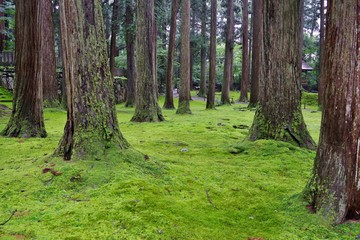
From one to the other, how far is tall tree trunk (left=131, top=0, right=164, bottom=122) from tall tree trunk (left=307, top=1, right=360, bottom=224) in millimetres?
8199

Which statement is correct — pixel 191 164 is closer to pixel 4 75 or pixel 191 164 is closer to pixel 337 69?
pixel 337 69

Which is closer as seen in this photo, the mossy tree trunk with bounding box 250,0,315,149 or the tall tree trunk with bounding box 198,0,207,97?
the mossy tree trunk with bounding box 250,0,315,149

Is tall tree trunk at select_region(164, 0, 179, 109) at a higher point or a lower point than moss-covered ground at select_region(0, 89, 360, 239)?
A: higher

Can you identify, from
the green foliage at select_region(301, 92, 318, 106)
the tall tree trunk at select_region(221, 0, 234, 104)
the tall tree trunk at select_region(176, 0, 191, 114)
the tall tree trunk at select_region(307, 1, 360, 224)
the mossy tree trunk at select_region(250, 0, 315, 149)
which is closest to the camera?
the tall tree trunk at select_region(307, 1, 360, 224)

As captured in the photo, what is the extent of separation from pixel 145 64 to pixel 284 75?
5.82 metres

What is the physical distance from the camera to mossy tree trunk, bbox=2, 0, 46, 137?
21.5 ft

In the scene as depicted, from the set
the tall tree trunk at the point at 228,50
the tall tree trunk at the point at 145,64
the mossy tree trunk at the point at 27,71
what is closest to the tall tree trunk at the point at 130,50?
the tall tree trunk at the point at 228,50

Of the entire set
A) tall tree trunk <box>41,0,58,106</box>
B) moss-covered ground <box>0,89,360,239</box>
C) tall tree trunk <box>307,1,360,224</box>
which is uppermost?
tall tree trunk <box>41,0,58,106</box>

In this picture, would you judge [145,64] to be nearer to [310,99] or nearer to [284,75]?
[284,75]

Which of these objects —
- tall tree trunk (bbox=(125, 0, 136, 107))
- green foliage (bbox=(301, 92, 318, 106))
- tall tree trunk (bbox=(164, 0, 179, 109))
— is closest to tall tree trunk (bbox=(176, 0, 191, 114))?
tall tree trunk (bbox=(164, 0, 179, 109))

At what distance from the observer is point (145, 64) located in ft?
35.8

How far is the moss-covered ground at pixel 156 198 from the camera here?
8.91 feet

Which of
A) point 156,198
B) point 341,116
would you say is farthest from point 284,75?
point 156,198

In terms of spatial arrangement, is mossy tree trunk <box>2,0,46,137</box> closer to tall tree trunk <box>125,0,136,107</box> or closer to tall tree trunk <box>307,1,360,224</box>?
tall tree trunk <box>307,1,360,224</box>
